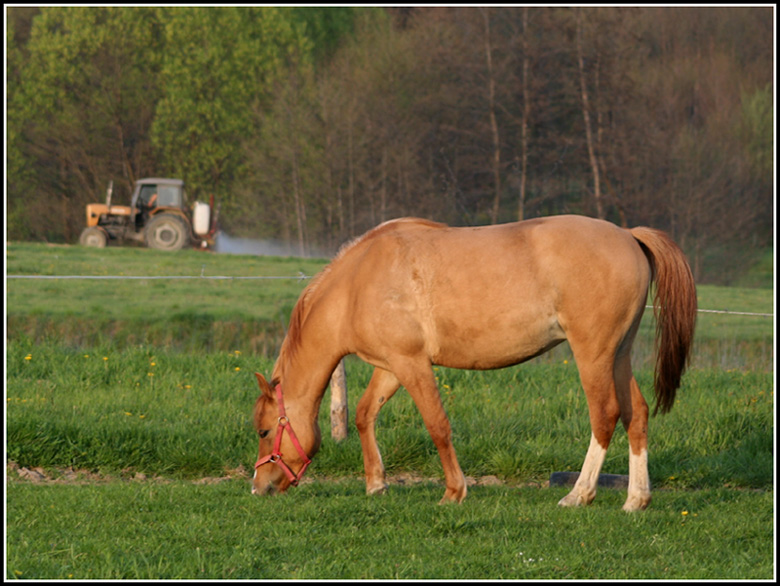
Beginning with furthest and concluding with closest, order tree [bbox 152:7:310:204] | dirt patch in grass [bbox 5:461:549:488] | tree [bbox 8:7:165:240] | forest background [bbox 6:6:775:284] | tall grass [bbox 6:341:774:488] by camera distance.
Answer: tree [bbox 8:7:165:240]
tree [bbox 152:7:310:204]
forest background [bbox 6:6:775:284]
tall grass [bbox 6:341:774:488]
dirt patch in grass [bbox 5:461:549:488]

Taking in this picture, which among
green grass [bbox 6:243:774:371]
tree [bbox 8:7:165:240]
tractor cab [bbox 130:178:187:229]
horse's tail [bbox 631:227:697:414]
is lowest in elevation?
green grass [bbox 6:243:774:371]

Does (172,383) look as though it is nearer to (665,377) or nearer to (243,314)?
(665,377)

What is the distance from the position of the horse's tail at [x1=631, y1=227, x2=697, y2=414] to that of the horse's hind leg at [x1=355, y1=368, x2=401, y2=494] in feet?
6.09

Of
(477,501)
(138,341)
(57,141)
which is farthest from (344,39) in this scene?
(477,501)

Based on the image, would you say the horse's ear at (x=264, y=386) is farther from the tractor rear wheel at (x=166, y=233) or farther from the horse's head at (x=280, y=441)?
the tractor rear wheel at (x=166, y=233)

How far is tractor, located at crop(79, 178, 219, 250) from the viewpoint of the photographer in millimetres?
29297

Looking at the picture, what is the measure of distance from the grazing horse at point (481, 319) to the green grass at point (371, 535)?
0.35 metres

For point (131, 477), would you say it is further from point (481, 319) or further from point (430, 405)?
point (481, 319)

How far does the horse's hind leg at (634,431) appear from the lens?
5.40 metres

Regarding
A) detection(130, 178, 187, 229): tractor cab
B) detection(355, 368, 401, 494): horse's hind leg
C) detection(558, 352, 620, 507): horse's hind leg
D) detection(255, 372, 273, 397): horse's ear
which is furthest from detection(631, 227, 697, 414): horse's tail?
detection(130, 178, 187, 229): tractor cab

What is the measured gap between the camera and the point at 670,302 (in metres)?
5.71

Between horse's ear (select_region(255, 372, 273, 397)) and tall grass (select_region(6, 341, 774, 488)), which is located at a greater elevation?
horse's ear (select_region(255, 372, 273, 397))

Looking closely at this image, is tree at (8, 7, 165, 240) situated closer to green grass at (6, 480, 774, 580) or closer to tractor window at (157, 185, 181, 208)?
tractor window at (157, 185, 181, 208)

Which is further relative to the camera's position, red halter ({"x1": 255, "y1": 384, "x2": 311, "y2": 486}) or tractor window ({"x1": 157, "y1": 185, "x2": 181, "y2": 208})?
tractor window ({"x1": 157, "y1": 185, "x2": 181, "y2": 208})
